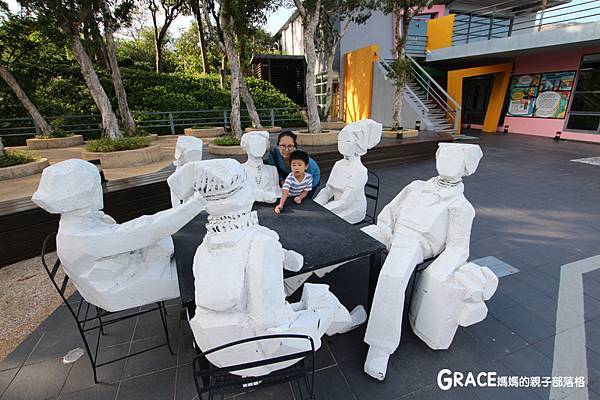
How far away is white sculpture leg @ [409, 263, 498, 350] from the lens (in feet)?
6.13

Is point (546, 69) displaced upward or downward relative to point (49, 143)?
upward

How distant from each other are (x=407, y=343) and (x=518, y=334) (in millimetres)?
838

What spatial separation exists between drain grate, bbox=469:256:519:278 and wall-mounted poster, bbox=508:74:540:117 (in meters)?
11.3

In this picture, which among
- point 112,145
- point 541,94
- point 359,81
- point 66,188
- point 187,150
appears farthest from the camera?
point 359,81

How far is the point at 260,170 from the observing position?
116 inches

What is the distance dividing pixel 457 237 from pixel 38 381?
2939mm

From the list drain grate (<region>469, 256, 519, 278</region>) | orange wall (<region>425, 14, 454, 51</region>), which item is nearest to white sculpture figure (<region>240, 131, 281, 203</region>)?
drain grate (<region>469, 256, 519, 278</region>)

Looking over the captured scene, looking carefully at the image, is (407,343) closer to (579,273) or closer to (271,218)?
(271,218)

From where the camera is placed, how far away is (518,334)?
219 centimetres

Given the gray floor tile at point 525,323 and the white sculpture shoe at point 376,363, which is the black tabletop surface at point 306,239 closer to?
the white sculpture shoe at point 376,363

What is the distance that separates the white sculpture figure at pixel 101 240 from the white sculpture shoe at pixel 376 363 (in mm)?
1287

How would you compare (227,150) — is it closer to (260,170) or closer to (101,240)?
(260,170)

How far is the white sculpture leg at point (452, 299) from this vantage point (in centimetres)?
187

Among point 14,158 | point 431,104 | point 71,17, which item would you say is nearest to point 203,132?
point 71,17
